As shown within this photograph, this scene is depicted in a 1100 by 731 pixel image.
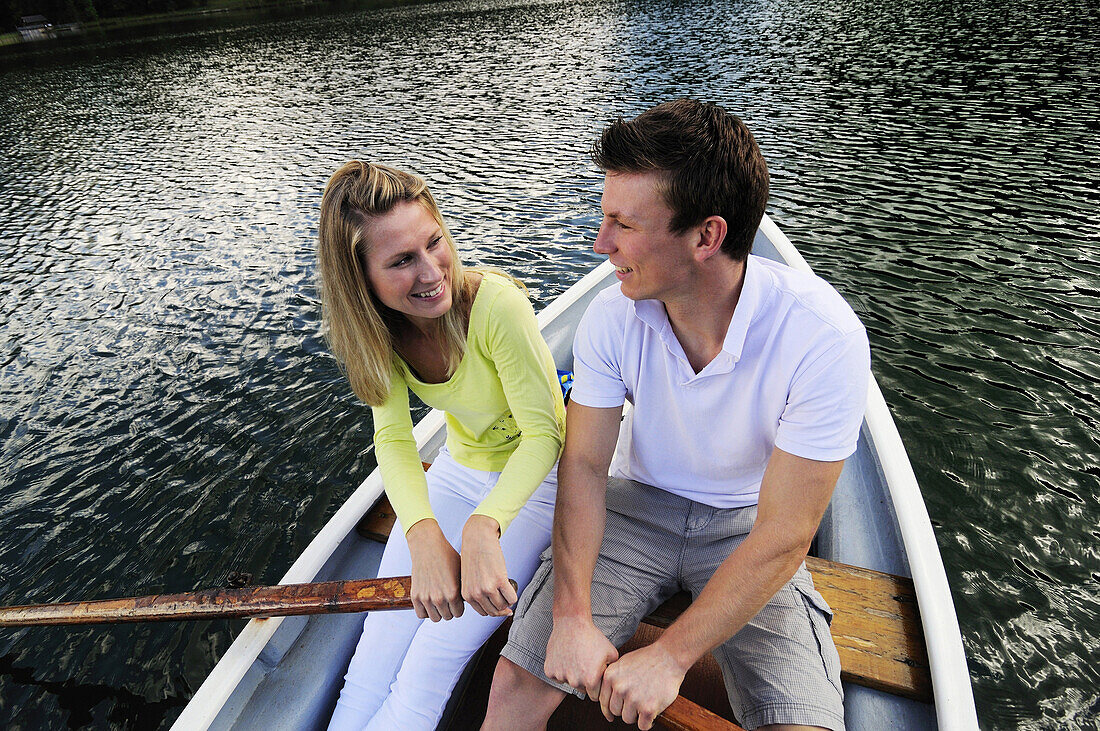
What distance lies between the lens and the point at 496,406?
2.61m

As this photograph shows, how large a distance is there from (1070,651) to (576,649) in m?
3.29

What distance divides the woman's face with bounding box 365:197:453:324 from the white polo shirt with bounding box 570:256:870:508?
1.91 ft

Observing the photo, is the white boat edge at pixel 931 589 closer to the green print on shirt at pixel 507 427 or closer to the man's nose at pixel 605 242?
the man's nose at pixel 605 242

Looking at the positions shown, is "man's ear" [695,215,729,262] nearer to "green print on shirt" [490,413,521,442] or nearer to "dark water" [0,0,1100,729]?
"green print on shirt" [490,413,521,442]

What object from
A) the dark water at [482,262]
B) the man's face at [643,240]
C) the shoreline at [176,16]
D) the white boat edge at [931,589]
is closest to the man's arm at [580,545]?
the man's face at [643,240]

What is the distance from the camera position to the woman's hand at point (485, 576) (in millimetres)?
2043

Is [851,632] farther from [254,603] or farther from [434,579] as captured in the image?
[254,603]

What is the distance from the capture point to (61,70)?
1059 inches

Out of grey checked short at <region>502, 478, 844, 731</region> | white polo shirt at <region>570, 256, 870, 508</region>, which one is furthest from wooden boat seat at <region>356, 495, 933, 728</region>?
white polo shirt at <region>570, 256, 870, 508</region>

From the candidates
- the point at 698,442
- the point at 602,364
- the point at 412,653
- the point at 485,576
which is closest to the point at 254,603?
the point at 412,653

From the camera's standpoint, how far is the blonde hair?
7.30 feet

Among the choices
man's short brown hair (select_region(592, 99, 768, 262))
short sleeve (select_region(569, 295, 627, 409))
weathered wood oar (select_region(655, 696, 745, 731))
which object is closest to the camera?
weathered wood oar (select_region(655, 696, 745, 731))

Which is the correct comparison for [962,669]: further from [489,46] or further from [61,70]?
[61,70]

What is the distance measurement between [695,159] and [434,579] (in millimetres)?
1601
